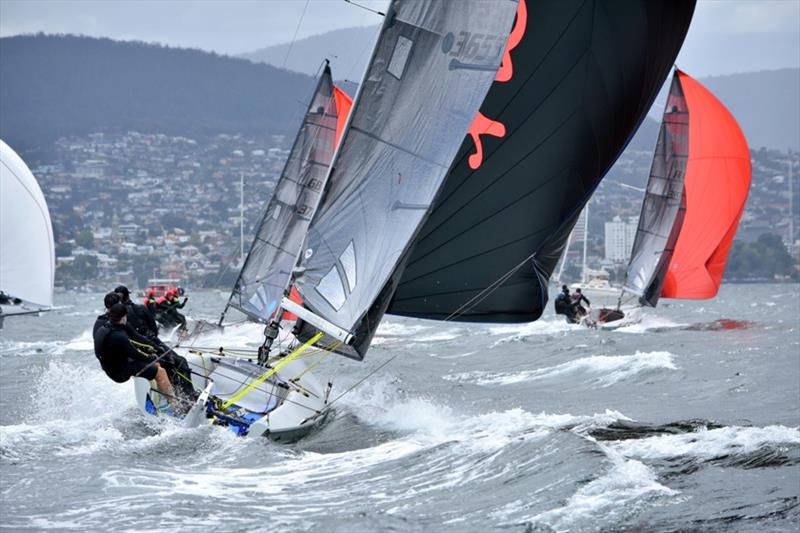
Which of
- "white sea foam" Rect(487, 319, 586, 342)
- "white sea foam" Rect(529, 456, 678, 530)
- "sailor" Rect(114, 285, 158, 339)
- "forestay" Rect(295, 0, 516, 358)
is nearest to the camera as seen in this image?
"white sea foam" Rect(529, 456, 678, 530)

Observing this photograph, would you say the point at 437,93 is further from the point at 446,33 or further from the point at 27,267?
the point at 27,267

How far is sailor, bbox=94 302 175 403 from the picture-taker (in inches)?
358

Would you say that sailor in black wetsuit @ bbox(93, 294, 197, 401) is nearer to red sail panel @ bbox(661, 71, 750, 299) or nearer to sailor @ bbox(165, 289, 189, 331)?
sailor @ bbox(165, 289, 189, 331)

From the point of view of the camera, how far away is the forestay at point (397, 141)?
8.81 metres

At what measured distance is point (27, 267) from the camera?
66.2 feet

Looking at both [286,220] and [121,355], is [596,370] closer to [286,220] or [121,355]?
[286,220]

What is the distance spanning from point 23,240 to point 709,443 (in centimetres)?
1452

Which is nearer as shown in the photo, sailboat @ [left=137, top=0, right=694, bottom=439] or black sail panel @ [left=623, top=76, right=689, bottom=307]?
sailboat @ [left=137, top=0, right=694, bottom=439]

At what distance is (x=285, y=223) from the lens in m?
17.4

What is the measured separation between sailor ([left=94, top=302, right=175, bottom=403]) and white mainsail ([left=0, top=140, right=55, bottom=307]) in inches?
452

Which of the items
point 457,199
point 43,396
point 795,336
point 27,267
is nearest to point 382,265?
point 457,199

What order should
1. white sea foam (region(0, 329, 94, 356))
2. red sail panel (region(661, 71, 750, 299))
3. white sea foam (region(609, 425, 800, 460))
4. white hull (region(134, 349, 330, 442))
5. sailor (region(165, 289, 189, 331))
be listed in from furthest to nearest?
red sail panel (region(661, 71, 750, 299)), white sea foam (region(0, 329, 94, 356)), sailor (region(165, 289, 189, 331)), white hull (region(134, 349, 330, 442)), white sea foam (region(609, 425, 800, 460))

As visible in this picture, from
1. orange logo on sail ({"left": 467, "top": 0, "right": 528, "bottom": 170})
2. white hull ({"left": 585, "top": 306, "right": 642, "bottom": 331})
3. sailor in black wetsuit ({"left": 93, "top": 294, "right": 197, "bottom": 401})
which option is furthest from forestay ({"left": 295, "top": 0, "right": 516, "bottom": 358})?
white hull ({"left": 585, "top": 306, "right": 642, "bottom": 331})

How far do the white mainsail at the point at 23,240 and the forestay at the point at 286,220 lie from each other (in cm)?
419
